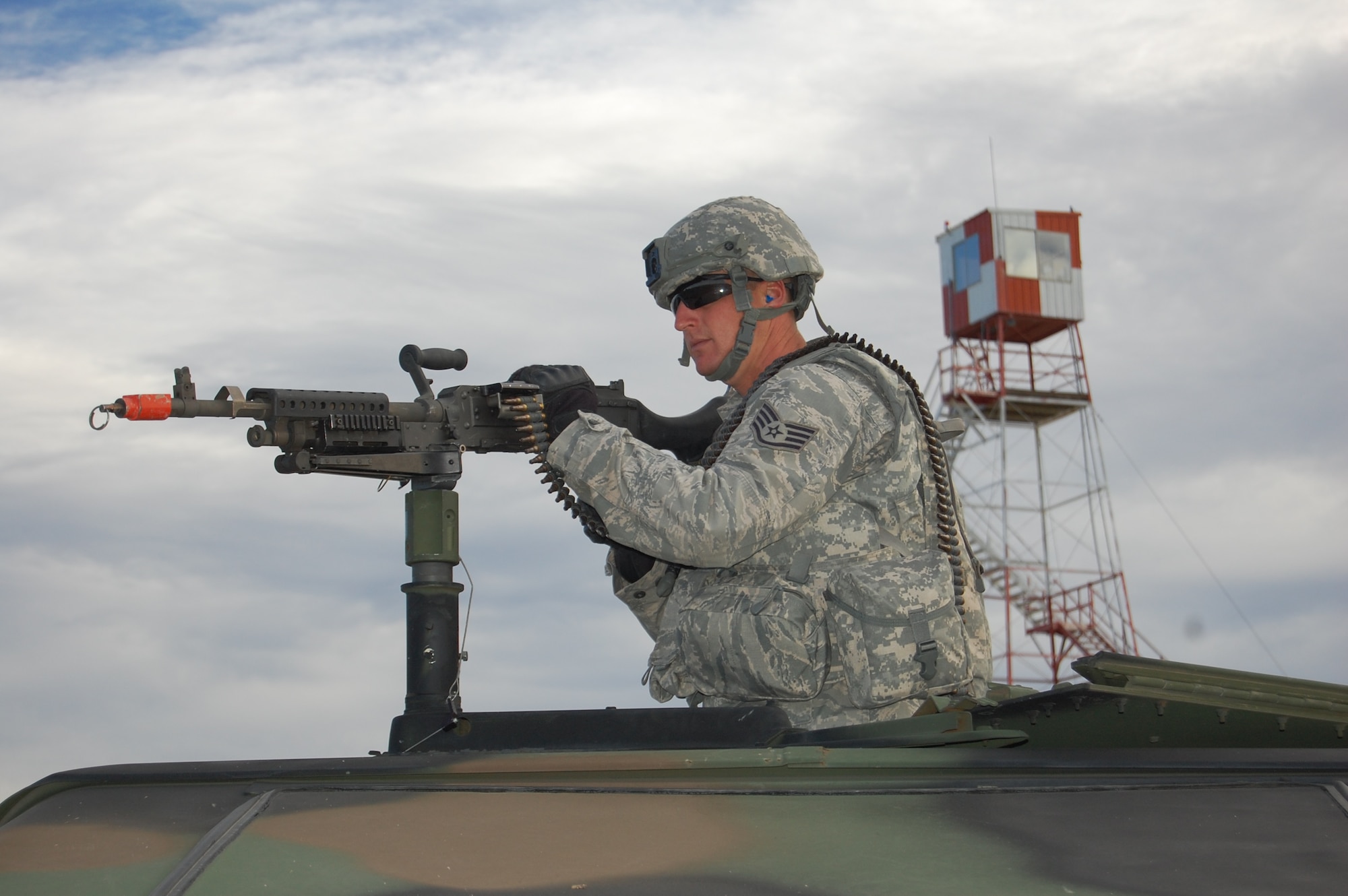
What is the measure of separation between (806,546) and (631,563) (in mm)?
743

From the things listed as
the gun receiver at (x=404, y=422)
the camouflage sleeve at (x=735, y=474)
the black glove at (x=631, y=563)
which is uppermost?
the gun receiver at (x=404, y=422)

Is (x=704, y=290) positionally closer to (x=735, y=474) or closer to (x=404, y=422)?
(x=735, y=474)

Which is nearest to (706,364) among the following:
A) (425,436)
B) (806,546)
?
(806,546)

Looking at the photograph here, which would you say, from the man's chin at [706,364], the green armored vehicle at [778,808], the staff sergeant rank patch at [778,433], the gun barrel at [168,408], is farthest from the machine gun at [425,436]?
the green armored vehicle at [778,808]

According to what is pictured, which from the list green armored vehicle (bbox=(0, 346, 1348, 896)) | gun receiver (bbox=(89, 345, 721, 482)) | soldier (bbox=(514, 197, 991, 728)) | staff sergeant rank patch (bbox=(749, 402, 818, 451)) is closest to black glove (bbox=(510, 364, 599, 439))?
soldier (bbox=(514, 197, 991, 728))

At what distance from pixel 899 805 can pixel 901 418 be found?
1.97 meters

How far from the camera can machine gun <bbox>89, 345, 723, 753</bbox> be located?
5.11 m

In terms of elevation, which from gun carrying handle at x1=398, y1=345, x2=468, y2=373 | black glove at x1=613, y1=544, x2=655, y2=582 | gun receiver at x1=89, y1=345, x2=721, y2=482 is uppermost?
gun carrying handle at x1=398, y1=345, x2=468, y2=373

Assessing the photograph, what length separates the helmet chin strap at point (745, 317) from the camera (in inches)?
187

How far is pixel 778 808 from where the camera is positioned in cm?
260

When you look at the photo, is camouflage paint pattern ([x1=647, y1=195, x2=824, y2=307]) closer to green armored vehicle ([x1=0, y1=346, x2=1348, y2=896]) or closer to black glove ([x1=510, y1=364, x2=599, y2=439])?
black glove ([x1=510, y1=364, x2=599, y2=439])

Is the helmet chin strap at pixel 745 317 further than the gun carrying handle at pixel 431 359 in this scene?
No

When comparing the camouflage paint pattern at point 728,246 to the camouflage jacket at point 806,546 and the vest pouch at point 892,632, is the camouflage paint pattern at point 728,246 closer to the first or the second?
the camouflage jacket at point 806,546

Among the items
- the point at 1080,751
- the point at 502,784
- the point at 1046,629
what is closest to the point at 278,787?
the point at 502,784
